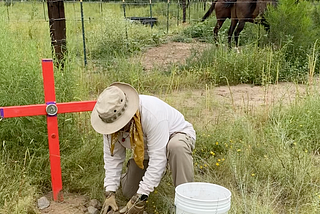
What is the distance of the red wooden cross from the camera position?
112 inches

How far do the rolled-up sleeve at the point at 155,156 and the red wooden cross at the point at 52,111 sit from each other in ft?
2.00

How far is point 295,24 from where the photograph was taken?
7.18 m

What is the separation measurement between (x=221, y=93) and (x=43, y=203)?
11.9 feet

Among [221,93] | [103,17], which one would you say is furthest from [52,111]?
[103,17]

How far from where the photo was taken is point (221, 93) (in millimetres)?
6043

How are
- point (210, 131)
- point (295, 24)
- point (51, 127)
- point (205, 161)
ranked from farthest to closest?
point (295, 24)
point (210, 131)
point (205, 161)
point (51, 127)

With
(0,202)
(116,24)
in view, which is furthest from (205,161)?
(116,24)

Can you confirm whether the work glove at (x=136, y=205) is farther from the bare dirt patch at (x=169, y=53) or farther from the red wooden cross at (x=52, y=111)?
the bare dirt patch at (x=169, y=53)

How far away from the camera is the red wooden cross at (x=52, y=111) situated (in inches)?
112

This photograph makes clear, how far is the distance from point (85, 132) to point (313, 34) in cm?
532

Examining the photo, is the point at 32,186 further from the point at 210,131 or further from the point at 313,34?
the point at 313,34

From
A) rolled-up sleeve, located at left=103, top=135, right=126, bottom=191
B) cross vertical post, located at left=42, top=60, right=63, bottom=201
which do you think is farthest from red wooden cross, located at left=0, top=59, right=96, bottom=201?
rolled-up sleeve, located at left=103, top=135, right=126, bottom=191

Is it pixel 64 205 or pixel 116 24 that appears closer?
pixel 64 205

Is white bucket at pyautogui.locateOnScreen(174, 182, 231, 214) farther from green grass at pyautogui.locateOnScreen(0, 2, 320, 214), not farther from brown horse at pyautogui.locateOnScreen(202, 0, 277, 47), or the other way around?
brown horse at pyautogui.locateOnScreen(202, 0, 277, 47)
